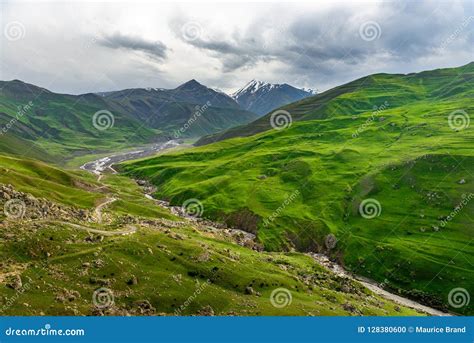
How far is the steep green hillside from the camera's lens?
6700 centimetres

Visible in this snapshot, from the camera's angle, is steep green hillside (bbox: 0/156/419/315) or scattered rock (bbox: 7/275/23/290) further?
steep green hillside (bbox: 0/156/419/315)

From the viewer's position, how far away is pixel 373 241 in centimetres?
13512

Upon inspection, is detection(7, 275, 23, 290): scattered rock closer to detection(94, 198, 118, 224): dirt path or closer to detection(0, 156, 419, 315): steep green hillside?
detection(0, 156, 419, 315): steep green hillside

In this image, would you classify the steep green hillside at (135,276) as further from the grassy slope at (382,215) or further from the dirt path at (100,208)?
the grassy slope at (382,215)

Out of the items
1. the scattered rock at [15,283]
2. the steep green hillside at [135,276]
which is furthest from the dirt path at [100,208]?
the scattered rock at [15,283]

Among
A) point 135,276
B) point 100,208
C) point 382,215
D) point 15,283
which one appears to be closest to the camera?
point 15,283

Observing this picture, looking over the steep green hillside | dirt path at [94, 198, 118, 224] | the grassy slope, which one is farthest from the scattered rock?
the grassy slope

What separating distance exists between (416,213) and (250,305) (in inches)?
3682

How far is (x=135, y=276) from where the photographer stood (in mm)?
75438

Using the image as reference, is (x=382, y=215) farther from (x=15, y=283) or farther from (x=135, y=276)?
(x=15, y=283)

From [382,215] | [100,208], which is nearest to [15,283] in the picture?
[100,208]

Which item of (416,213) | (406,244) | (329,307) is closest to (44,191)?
(329,307)

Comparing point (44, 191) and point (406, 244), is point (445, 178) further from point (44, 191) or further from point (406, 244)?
point (44, 191)

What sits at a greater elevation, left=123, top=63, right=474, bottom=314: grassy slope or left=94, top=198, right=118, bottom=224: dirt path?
left=123, top=63, right=474, bottom=314: grassy slope
